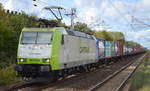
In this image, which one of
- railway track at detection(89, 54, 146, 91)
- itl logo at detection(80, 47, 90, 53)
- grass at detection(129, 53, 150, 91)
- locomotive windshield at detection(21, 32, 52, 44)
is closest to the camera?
grass at detection(129, 53, 150, 91)

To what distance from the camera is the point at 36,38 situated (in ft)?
49.1

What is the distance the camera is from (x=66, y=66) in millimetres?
16141

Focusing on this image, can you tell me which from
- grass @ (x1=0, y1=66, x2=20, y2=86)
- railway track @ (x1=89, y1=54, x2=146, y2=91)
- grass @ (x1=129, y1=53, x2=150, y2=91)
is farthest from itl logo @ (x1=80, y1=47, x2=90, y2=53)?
grass @ (x1=0, y1=66, x2=20, y2=86)

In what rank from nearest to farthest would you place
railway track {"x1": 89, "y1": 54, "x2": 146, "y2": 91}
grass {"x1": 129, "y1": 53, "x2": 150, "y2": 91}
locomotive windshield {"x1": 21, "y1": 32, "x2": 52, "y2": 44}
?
grass {"x1": 129, "y1": 53, "x2": 150, "y2": 91}, railway track {"x1": 89, "y1": 54, "x2": 146, "y2": 91}, locomotive windshield {"x1": 21, "y1": 32, "x2": 52, "y2": 44}

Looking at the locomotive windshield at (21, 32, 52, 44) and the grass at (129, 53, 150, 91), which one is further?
the locomotive windshield at (21, 32, 52, 44)

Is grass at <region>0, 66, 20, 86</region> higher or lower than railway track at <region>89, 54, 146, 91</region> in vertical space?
higher

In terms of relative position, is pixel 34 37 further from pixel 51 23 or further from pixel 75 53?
pixel 75 53

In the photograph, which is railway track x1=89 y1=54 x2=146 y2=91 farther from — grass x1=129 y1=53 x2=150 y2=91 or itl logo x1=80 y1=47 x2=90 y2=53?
itl logo x1=80 y1=47 x2=90 y2=53

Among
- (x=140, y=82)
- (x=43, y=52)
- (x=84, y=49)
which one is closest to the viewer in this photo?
(x=43, y=52)

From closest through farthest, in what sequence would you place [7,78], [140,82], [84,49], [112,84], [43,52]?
[43,52], [7,78], [112,84], [140,82], [84,49]

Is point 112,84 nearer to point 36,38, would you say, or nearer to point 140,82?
point 140,82

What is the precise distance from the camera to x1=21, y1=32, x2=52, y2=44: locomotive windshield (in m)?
14.7

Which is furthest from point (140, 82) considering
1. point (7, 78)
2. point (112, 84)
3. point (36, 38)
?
point (7, 78)

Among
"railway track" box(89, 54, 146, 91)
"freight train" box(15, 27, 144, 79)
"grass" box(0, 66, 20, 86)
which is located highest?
"freight train" box(15, 27, 144, 79)
